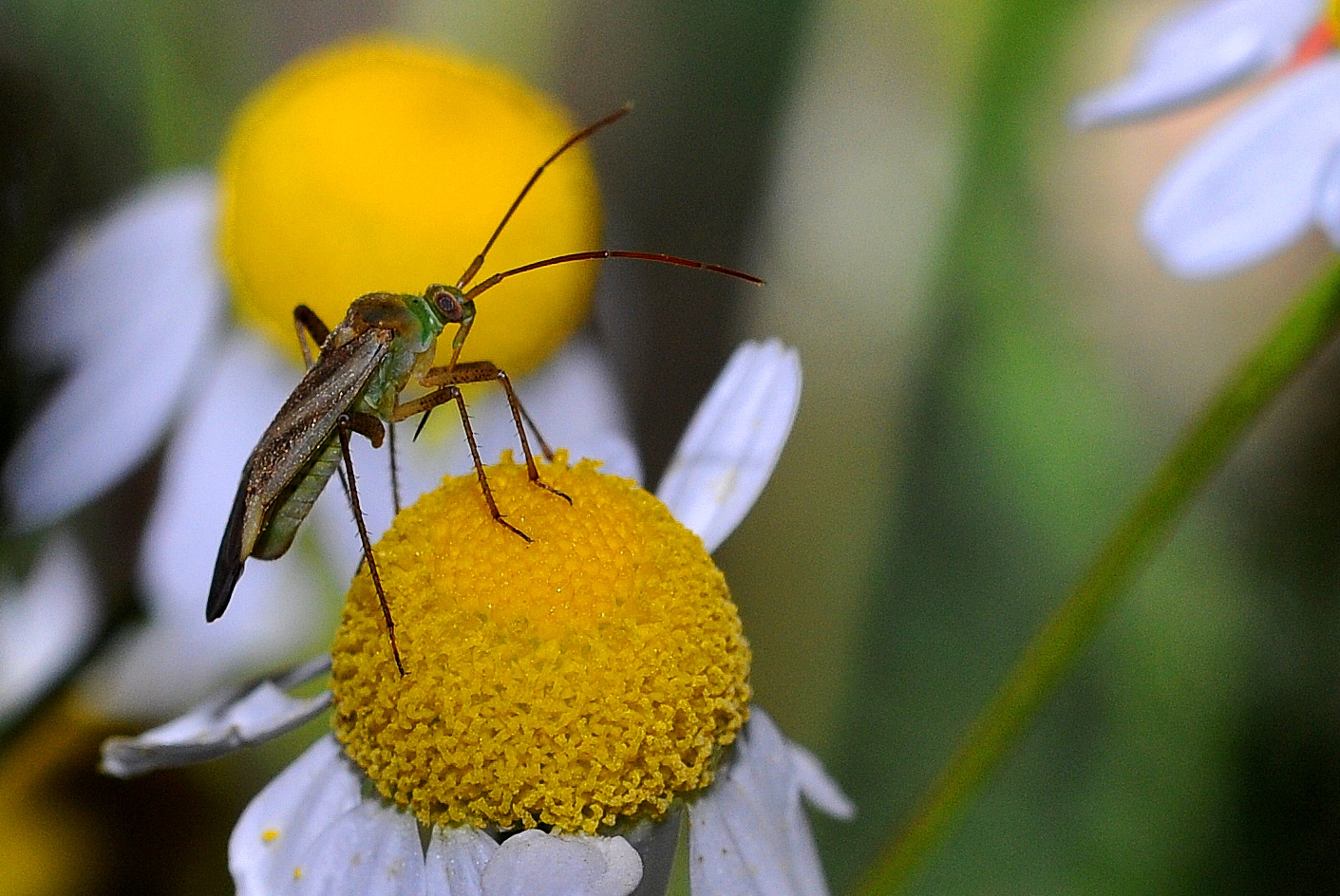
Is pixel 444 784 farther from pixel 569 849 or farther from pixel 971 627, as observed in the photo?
pixel 971 627

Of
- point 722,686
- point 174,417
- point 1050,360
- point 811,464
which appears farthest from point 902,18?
point 722,686

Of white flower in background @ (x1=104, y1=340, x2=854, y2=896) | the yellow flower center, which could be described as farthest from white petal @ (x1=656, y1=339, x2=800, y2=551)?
the yellow flower center

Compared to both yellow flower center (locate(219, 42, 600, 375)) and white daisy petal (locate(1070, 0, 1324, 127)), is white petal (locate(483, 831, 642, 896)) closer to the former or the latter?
yellow flower center (locate(219, 42, 600, 375))

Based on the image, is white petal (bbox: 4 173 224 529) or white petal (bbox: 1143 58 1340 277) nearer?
white petal (bbox: 1143 58 1340 277)

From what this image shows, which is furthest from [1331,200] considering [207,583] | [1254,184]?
[207,583]

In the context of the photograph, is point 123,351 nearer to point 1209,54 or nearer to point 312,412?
point 312,412

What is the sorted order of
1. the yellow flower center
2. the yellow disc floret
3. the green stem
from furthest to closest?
the yellow flower center → the green stem → the yellow disc floret

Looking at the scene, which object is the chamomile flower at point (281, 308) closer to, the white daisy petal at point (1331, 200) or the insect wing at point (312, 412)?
the insect wing at point (312, 412)
